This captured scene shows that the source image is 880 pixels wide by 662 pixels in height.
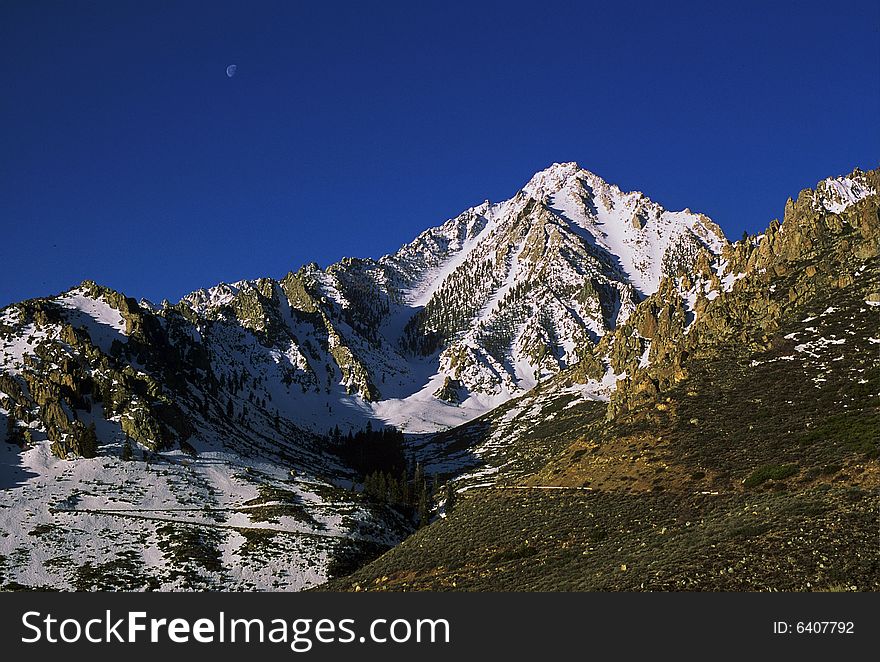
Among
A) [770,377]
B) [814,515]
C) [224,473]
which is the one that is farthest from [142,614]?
[224,473]

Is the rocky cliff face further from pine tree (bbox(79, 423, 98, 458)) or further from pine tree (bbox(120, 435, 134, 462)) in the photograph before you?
pine tree (bbox(79, 423, 98, 458))

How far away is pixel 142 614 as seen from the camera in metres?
22.3

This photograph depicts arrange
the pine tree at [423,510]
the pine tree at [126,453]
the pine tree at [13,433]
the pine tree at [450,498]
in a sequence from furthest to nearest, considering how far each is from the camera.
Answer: the pine tree at [13,433] → the pine tree at [126,453] → the pine tree at [450,498] → the pine tree at [423,510]

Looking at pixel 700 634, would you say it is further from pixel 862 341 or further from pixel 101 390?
pixel 101 390

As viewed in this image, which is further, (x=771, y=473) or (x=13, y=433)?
(x=13, y=433)

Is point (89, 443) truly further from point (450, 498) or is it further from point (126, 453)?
point (450, 498)

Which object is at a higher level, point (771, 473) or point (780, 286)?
point (780, 286)

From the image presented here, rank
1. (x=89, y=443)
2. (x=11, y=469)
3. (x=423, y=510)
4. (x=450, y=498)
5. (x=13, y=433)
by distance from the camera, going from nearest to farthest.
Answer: (x=423, y=510) < (x=11, y=469) < (x=450, y=498) < (x=89, y=443) < (x=13, y=433)

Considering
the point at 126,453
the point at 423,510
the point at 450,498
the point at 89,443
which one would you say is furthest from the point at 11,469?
the point at 450,498

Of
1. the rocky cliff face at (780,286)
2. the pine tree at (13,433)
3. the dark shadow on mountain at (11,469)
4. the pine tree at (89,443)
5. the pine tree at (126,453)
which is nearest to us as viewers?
the rocky cliff face at (780,286)

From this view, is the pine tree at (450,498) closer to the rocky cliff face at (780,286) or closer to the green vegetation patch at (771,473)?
the rocky cliff face at (780,286)

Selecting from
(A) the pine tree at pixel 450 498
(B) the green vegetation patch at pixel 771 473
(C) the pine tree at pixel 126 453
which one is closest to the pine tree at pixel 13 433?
(C) the pine tree at pixel 126 453

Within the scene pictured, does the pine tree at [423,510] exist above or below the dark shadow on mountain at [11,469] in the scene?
below

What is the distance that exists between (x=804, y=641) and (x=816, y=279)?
14501cm
